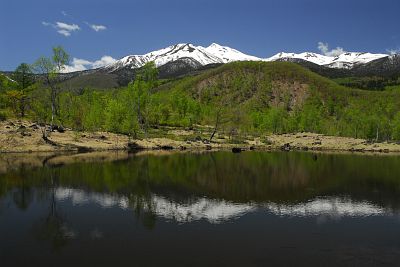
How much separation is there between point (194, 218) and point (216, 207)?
19.8 feet

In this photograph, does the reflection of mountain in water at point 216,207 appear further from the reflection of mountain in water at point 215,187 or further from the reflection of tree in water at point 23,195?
the reflection of tree in water at point 23,195

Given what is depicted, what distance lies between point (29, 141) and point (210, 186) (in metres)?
62.0

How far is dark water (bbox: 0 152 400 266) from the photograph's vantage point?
28781 mm

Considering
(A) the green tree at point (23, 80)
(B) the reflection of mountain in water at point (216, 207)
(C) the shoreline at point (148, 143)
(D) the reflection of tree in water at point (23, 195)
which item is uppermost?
(A) the green tree at point (23, 80)

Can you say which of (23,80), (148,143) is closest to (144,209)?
(148,143)

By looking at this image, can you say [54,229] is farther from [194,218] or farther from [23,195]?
[23,195]

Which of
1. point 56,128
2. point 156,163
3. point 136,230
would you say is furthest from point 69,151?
point 136,230

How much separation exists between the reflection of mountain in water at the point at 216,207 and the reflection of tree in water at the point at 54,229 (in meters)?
5.04

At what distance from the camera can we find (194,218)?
39.6 m

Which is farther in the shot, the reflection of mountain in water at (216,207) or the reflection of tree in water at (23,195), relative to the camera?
the reflection of tree in water at (23,195)

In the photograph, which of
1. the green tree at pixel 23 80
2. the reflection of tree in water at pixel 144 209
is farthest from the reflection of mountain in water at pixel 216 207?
the green tree at pixel 23 80

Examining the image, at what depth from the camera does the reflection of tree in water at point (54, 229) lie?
103 ft

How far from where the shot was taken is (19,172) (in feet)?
210

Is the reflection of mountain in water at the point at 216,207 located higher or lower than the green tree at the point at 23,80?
lower
